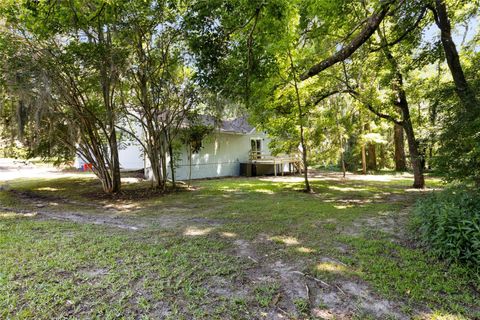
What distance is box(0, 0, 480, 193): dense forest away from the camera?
17.0 ft

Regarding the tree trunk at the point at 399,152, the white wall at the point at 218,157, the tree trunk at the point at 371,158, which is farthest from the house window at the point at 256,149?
the tree trunk at the point at 399,152

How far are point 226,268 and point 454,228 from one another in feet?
10.1

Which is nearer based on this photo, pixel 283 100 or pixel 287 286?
pixel 287 286

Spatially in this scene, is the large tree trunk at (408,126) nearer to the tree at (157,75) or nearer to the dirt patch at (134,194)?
the tree at (157,75)

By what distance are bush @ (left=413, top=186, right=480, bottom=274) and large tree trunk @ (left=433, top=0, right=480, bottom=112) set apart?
185 cm

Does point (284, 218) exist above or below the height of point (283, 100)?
below

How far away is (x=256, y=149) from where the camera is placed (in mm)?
17812

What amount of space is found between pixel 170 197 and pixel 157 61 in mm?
4866

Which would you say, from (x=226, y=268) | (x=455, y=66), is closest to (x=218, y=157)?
(x=455, y=66)

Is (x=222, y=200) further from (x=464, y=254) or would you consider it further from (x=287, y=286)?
(x=464, y=254)

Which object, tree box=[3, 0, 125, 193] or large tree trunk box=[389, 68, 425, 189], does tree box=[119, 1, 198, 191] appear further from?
large tree trunk box=[389, 68, 425, 189]

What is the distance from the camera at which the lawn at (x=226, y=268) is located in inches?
98.6

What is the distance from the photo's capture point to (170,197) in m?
9.09

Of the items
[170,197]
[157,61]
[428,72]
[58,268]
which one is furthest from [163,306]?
[428,72]
